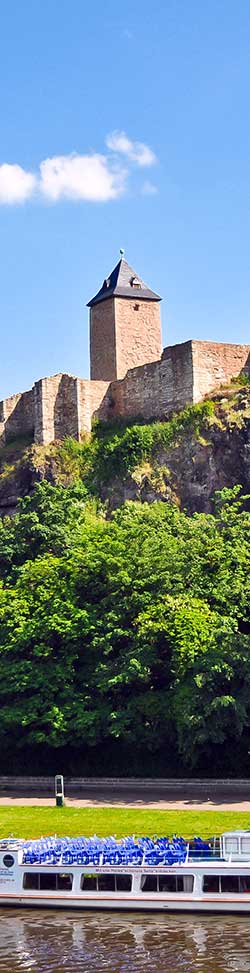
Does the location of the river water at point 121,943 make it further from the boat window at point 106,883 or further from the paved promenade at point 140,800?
the paved promenade at point 140,800

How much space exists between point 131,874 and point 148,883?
Answer: 0.48 m

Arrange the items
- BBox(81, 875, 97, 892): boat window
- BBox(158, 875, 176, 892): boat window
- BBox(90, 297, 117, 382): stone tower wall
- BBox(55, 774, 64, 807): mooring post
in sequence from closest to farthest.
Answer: BBox(158, 875, 176, 892): boat window < BBox(81, 875, 97, 892): boat window < BBox(55, 774, 64, 807): mooring post < BBox(90, 297, 117, 382): stone tower wall

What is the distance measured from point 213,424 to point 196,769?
23536mm

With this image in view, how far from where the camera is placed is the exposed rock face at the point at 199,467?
64.9 metres

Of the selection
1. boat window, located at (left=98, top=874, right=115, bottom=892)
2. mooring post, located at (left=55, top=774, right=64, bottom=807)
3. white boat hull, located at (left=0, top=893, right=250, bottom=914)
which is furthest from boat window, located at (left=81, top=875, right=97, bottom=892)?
mooring post, located at (left=55, top=774, right=64, bottom=807)

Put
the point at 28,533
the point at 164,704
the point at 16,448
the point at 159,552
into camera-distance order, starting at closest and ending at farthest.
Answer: the point at 164,704, the point at 159,552, the point at 28,533, the point at 16,448

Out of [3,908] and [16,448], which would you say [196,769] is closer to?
[3,908]

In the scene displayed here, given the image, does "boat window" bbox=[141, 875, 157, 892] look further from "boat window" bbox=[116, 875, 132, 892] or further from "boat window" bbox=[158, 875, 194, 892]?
Result: "boat window" bbox=[116, 875, 132, 892]

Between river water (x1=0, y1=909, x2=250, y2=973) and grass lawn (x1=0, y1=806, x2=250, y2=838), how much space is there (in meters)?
5.18

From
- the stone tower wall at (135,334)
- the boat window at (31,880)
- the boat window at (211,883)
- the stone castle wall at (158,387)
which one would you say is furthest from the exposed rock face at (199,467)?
the boat window at (211,883)

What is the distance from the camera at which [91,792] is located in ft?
153

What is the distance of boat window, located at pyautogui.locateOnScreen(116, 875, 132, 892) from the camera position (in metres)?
33.4

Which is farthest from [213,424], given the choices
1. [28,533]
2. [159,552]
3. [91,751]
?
[91,751]

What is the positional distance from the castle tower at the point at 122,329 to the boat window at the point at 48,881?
A: 44.6 metres
